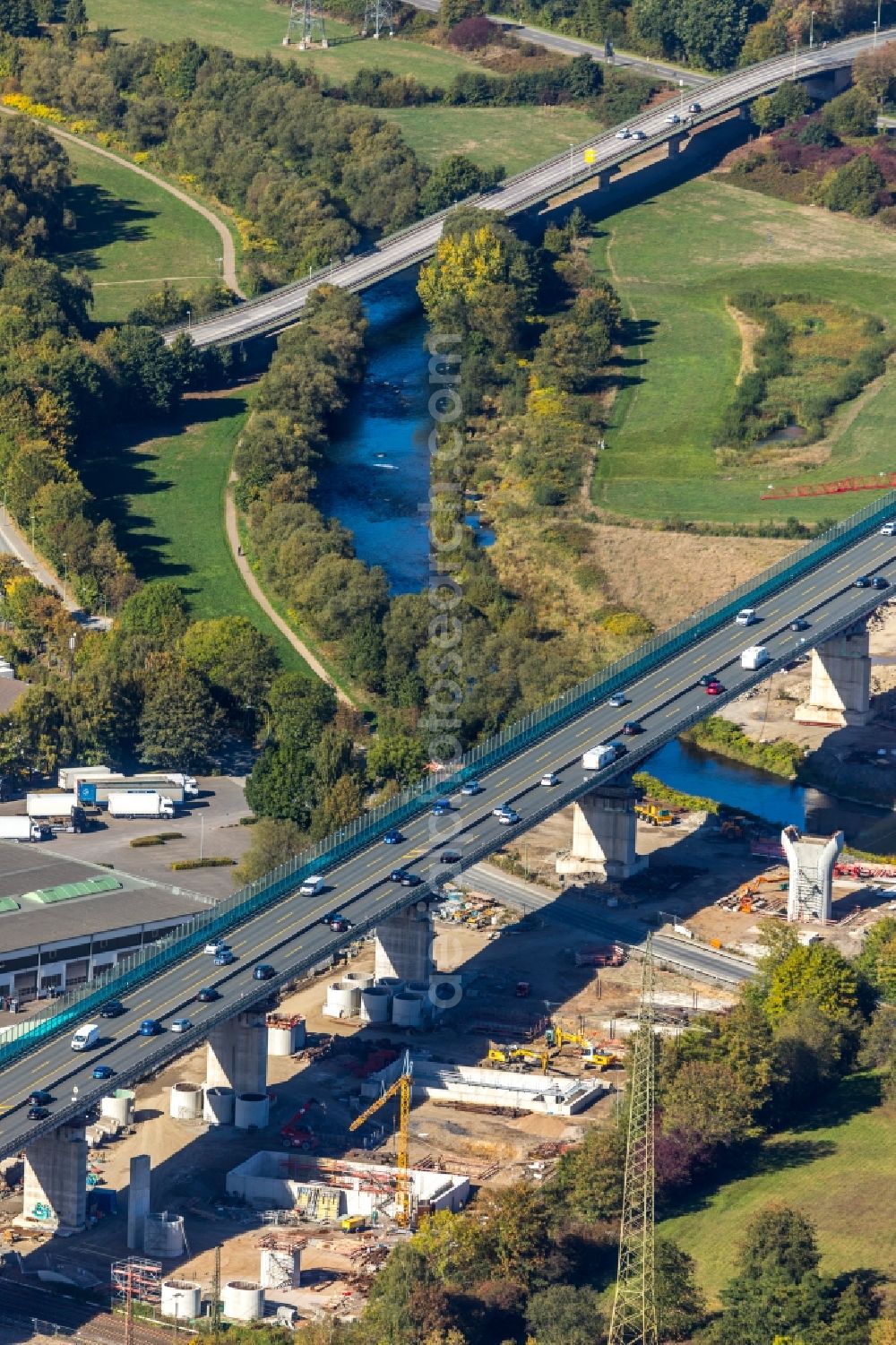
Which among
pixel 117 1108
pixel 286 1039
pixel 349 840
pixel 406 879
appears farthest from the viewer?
pixel 349 840

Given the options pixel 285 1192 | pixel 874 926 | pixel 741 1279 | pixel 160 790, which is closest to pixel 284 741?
pixel 160 790

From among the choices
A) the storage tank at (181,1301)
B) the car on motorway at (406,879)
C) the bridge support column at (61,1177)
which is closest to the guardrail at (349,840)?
the car on motorway at (406,879)

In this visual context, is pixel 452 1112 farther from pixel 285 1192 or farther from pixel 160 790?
pixel 160 790

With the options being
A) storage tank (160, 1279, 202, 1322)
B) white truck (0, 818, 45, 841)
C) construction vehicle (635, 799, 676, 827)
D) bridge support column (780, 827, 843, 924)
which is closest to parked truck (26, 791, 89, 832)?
white truck (0, 818, 45, 841)

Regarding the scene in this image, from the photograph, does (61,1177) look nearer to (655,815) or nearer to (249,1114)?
(249,1114)

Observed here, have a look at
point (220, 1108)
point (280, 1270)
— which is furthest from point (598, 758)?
point (280, 1270)

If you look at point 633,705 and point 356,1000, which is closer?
point 356,1000
